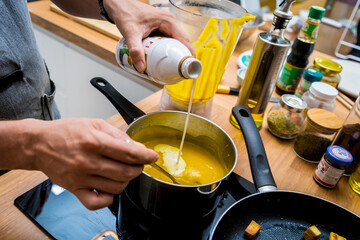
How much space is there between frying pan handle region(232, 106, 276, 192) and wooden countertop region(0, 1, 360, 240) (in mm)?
99

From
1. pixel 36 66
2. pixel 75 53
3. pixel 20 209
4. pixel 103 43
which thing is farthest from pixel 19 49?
pixel 75 53

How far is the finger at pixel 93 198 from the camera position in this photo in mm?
420

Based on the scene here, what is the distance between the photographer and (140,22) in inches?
26.9

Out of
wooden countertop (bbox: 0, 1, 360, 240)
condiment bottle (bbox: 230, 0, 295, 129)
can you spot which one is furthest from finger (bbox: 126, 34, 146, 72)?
condiment bottle (bbox: 230, 0, 295, 129)

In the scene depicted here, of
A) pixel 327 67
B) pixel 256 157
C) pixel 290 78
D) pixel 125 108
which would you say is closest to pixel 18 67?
pixel 125 108

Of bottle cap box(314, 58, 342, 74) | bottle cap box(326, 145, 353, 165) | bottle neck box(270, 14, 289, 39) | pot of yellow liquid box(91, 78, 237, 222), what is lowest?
pot of yellow liquid box(91, 78, 237, 222)

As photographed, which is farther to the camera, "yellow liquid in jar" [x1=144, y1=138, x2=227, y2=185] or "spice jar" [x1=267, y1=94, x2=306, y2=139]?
"spice jar" [x1=267, y1=94, x2=306, y2=139]

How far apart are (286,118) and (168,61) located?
0.44 meters

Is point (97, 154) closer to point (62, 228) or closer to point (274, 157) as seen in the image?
point (62, 228)

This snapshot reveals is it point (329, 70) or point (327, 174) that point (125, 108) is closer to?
point (327, 174)

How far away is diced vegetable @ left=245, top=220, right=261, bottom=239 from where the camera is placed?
56 centimetres

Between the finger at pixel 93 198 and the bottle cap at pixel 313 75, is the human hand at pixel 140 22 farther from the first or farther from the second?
the bottle cap at pixel 313 75

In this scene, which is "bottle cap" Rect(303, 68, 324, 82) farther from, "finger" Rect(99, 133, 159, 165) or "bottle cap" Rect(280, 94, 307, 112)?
"finger" Rect(99, 133, 159, 165)

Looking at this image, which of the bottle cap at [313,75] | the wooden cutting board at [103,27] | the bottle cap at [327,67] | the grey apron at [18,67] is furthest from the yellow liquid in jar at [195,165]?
the wooden cutting board at [103,27]
